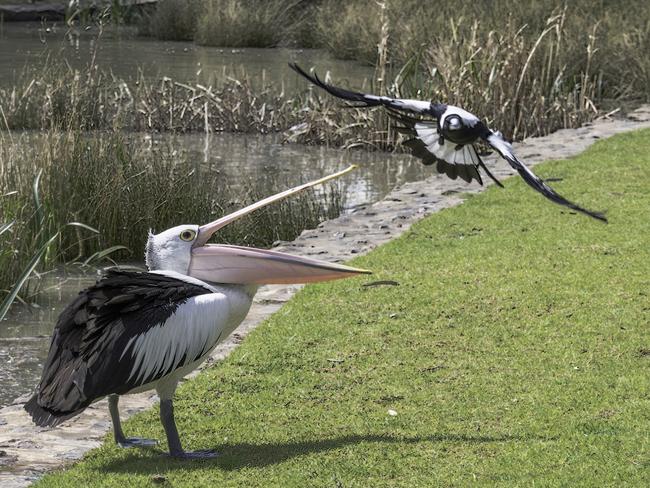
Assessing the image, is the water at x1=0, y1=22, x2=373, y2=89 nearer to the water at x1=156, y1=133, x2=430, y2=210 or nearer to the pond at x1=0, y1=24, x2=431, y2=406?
the pond at x1=0, y1=24, x2=431, y2=406

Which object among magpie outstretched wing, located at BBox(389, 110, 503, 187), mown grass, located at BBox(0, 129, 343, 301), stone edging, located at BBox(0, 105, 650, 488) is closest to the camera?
stone edging, located at BBox(0, 105, 650, 488)

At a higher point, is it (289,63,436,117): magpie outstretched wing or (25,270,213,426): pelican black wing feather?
(289,63,436,117): magpie outstretched wing

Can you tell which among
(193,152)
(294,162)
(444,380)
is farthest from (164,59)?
(444,380)

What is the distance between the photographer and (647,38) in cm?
1717

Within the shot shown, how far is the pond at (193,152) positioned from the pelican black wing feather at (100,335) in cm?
229

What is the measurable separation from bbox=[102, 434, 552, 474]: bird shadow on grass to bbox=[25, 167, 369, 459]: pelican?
75 millimetres

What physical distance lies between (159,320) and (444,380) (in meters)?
1.77

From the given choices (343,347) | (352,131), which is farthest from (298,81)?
(343,347)

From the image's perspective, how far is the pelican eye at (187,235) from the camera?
4879 millimetres

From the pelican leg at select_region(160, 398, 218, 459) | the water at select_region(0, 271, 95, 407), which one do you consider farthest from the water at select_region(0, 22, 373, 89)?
the pelican leg at select_region(160, 398, 218, 459)

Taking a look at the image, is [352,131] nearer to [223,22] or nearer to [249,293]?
[249,293]

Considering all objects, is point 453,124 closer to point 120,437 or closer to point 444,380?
point 444,380

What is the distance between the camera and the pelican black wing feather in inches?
175

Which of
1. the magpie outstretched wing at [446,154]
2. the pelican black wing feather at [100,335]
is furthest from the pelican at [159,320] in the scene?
Answer: the magpie outstretched wing at [446,154]
